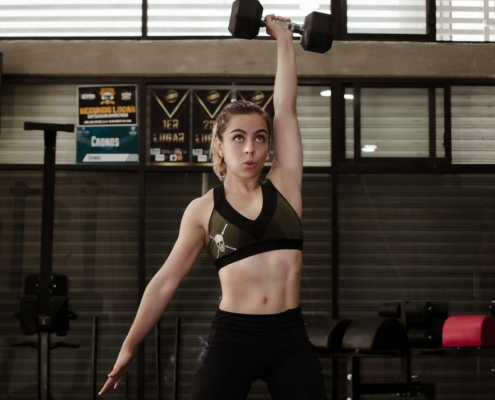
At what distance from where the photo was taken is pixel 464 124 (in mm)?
7723

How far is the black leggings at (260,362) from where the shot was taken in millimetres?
3021

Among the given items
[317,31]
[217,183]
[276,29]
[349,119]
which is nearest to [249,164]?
[276,29]

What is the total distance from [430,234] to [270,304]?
4.76 meters

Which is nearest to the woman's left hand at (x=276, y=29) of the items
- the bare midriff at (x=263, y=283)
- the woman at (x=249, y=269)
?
the woman at (x=249, y=269)

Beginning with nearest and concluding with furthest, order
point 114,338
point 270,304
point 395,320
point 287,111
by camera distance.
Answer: point 270,304 → point 287,111 → point 395,320 → point 114,338

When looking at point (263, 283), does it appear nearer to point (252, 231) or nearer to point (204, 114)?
point (252, 231)

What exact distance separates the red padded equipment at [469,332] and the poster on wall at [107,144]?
3283mm

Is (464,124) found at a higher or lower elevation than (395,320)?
higher

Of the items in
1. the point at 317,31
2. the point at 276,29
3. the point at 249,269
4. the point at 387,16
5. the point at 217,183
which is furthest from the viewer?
the point at 387,16

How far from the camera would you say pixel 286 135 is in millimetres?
3484

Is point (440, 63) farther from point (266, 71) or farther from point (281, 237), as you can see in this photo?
point (281, 237)

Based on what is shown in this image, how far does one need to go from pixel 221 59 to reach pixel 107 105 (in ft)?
3.78

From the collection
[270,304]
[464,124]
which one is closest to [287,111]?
[270,304]

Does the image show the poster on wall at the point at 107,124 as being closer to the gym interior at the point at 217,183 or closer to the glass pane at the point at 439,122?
the gym interior at the point at 217,183
